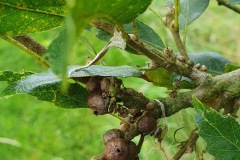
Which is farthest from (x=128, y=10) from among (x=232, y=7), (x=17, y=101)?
(x=17, y=101)

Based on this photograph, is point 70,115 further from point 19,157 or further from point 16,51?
point 16,51

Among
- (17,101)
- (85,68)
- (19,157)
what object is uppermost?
(85,68)

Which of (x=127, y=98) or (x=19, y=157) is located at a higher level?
(x=127, y=98)

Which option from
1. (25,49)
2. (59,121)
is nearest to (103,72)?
(25,49)

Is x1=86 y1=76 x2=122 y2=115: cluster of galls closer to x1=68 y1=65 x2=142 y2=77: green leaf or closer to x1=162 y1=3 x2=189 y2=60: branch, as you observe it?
x1=68 y1=65 x2=142 y2=77: green leaf

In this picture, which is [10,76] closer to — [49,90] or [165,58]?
[49,90]

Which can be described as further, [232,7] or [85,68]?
[232,7]

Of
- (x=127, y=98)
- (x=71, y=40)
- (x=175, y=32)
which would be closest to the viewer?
(x=71, y=40)
